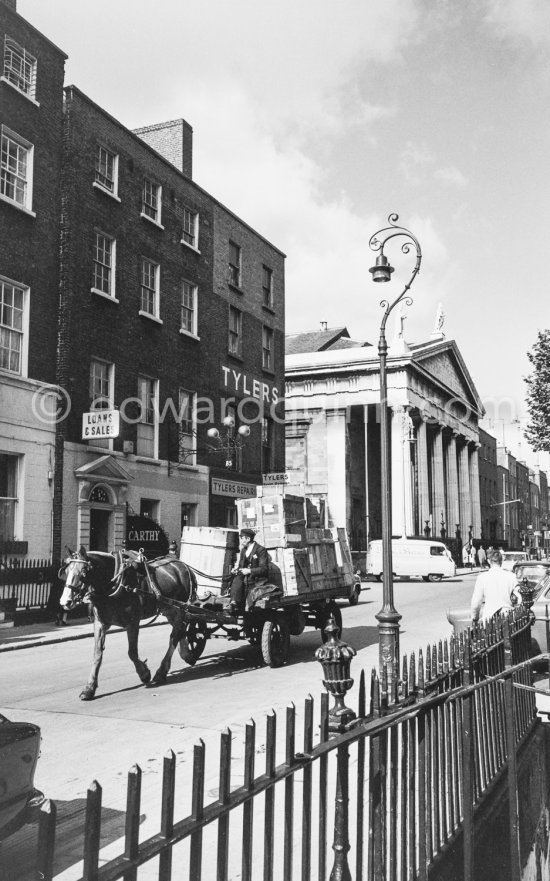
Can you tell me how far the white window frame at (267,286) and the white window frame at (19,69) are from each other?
49.1 ft

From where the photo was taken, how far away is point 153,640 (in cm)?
1666

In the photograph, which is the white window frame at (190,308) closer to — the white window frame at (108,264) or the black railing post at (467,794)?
the white window frame at (108,264)

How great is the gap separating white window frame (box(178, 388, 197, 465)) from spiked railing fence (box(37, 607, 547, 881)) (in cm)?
2036

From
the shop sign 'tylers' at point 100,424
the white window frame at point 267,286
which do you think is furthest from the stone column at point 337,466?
the shop sign 'tylers' at point 100,424

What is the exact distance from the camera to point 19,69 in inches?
824

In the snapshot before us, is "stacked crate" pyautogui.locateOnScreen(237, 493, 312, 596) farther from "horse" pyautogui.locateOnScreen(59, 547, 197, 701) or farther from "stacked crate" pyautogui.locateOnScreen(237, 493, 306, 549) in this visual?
"horse" pyautogui.locateOnScreen(59, 547, 197, 701)

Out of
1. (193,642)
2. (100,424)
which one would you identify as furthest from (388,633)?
(100,424)

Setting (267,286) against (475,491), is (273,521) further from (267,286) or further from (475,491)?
(475,491)

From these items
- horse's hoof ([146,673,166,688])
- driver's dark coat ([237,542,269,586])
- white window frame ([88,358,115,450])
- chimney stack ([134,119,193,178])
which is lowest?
horse's hoof ([146,673,166,688])

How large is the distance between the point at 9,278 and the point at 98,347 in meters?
3.79

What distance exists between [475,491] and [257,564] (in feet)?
229

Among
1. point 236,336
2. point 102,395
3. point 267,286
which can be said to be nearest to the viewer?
point 102,395

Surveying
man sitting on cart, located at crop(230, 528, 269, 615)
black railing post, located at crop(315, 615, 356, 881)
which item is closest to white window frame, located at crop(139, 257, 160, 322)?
man sitting on cart, located at crop(230, 528, 269, 615)

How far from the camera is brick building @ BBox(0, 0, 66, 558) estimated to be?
Result: 1995cm
